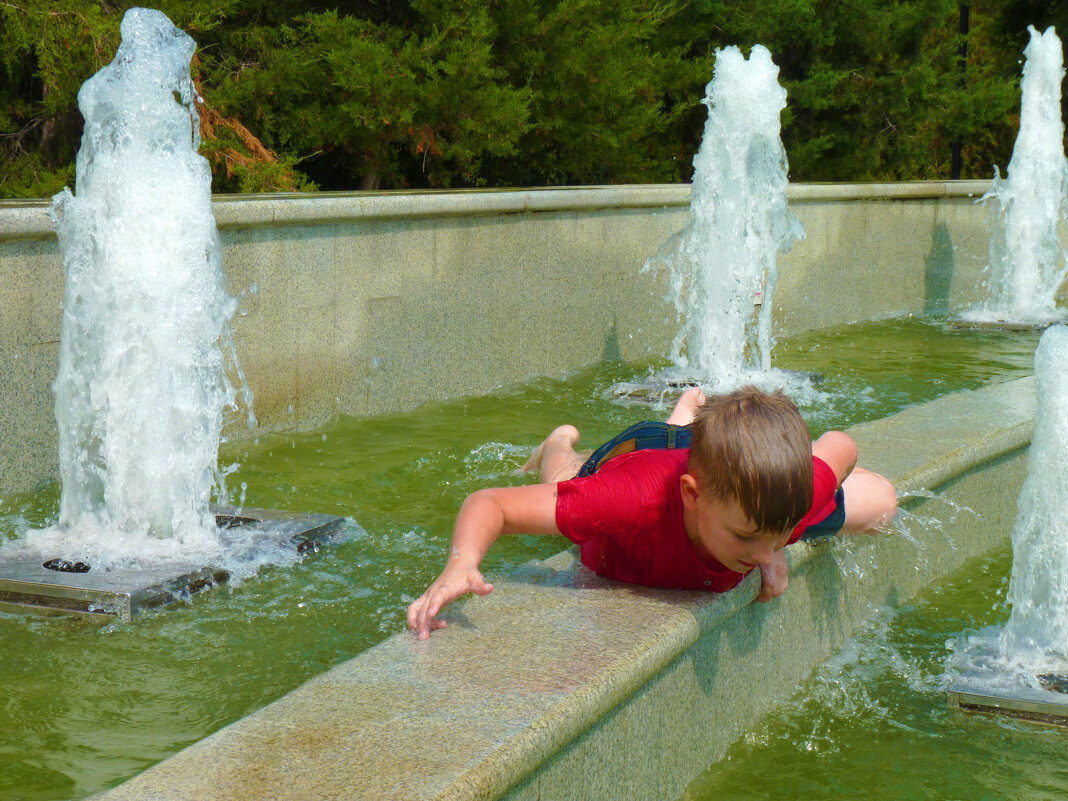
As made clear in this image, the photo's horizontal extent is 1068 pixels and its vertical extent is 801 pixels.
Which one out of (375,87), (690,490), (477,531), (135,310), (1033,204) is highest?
(375,87)

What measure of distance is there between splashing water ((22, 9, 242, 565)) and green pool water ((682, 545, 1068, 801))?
1.97 metres

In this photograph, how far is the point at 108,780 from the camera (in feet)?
8.66

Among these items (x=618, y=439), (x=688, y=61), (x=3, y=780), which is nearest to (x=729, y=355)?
(x=618, y=439)

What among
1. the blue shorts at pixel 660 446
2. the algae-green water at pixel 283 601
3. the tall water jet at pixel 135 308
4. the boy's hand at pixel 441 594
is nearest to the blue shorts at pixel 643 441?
the blue shorts at pixel 660 446

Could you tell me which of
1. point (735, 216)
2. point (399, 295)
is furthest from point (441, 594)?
point (735, 216)

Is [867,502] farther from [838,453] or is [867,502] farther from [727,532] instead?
[727,532]

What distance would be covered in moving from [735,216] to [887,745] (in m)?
5.75

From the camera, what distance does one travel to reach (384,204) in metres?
6.70

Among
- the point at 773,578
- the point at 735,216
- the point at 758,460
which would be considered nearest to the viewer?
the point at 758,460

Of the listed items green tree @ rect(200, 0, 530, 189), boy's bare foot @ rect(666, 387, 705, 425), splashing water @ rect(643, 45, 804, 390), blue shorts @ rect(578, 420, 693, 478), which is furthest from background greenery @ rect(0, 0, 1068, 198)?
blue shorts @ rect(578, 420, 693, 478)

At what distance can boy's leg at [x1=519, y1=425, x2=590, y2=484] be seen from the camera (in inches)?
157

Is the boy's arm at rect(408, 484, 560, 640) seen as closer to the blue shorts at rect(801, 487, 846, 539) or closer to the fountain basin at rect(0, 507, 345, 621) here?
the blue shorts at rect(801, 487, 846, 539)

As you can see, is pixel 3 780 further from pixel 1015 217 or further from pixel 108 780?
pixel 1015 217

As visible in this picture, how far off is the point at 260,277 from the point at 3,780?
12.4 ft
